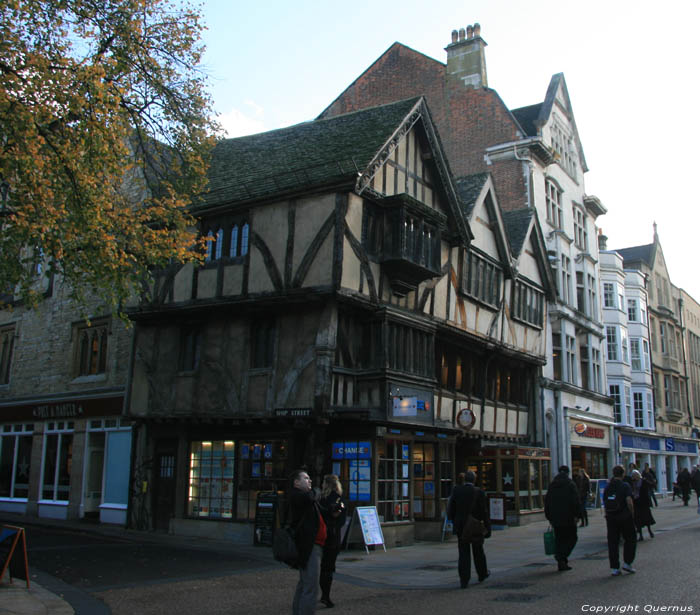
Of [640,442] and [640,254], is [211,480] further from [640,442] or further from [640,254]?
[640,254]

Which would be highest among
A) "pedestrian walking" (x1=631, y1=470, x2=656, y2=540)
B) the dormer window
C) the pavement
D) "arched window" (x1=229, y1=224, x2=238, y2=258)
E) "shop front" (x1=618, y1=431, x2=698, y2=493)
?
the dormer window

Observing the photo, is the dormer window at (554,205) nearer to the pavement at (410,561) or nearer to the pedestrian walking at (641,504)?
the pavement at (410,561)

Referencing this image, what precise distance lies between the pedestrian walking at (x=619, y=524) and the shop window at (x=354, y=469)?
20.2 ft

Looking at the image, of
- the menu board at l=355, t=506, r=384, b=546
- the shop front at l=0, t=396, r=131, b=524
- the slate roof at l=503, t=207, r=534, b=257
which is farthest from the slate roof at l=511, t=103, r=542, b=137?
the shop front at l=0, t=396, r=131, b=524

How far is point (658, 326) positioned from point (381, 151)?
118 feet

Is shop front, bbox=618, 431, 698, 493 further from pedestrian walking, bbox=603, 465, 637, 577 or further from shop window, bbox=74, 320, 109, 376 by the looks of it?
pedestrian walking, bbox=603, 465, 637, 577

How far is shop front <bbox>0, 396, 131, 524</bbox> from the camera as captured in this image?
65.8 feet

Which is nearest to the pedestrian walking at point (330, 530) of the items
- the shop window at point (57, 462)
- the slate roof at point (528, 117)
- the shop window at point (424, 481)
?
the shop window at point (424, 481)

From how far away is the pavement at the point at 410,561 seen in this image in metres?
9.04

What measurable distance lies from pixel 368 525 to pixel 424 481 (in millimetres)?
3670

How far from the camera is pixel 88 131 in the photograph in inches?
457

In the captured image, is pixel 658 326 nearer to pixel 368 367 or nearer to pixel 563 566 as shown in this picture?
pixel 368 367

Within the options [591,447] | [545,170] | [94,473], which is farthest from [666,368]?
[94,473]

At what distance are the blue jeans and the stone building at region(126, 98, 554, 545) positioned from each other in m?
7.84
